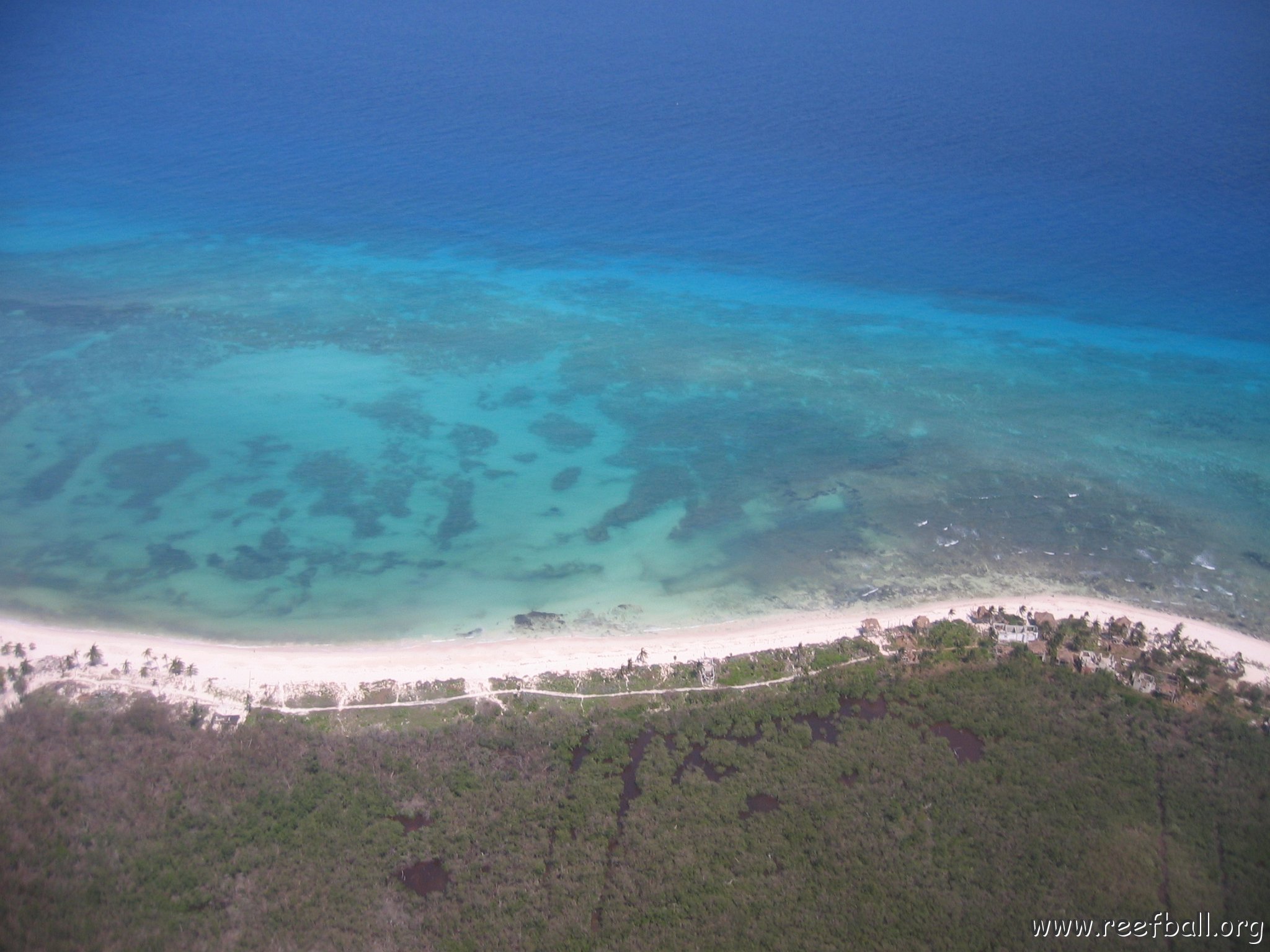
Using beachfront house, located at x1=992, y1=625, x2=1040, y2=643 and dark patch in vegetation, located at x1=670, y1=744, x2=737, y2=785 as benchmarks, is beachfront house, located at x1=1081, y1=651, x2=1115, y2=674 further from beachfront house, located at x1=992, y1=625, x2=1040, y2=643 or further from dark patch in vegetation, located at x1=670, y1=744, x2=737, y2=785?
dark patch in vegetation, located at x1=670, y1=744, x2=737, y2=785

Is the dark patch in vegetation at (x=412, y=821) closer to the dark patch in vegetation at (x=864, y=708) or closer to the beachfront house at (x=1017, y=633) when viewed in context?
the dark patch in vegetation at (x=864, y=708)

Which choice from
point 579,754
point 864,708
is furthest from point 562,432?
point 864,708

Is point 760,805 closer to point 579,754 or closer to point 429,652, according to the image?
point 579,754

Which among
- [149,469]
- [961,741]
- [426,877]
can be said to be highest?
[149,469]

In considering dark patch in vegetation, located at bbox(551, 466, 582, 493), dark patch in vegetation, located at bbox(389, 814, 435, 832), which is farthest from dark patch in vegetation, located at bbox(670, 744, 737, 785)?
dark patch in vegetation, located at bbox(551, 466, 582, 493)

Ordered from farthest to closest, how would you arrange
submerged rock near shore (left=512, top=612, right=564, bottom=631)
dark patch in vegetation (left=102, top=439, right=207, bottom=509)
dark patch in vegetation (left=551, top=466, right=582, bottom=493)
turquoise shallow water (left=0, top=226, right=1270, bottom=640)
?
dark patch in vegetation (left=551, top=466, right=582, bottom=493) < dark patch in vegetation (left=102, top=439, right=207, bottom=509) < turquoise shallow water (left=0, top=226, right=1270, bottom=640) < submerged rock near shore (left=512, top=612, right=564, bottom=631)

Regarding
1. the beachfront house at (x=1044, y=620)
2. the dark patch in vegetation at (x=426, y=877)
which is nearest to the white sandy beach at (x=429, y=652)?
the beachfront house at (x=1044, y=620)
